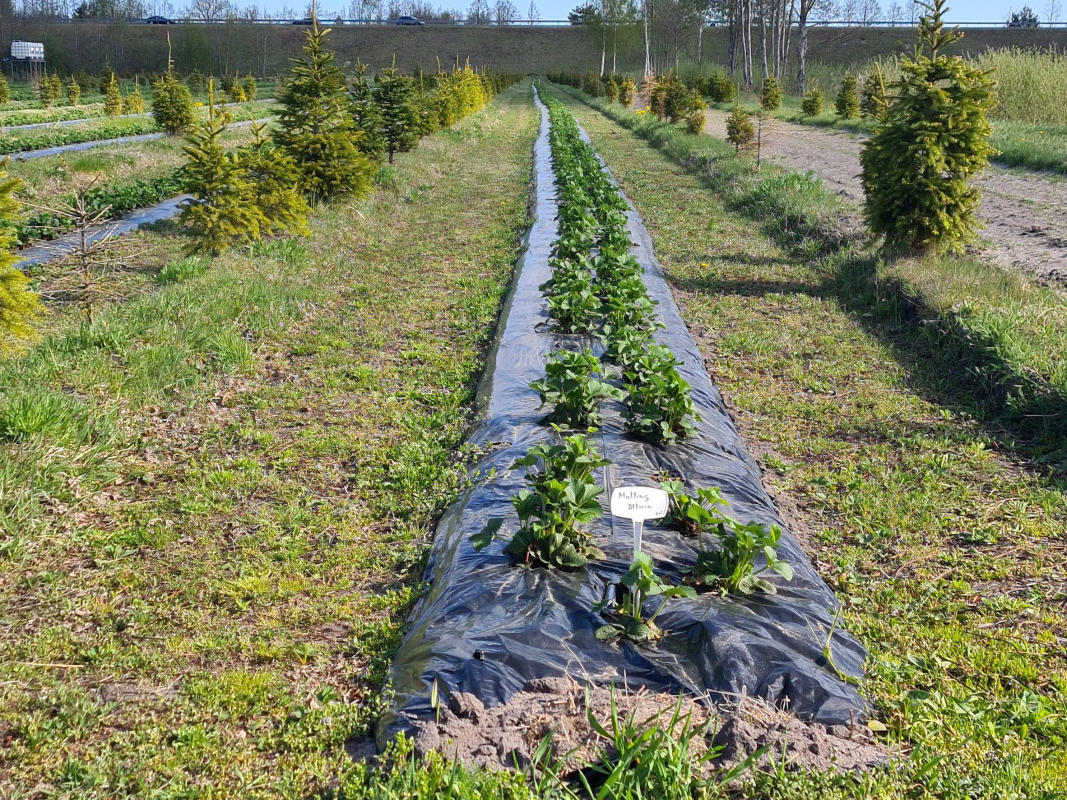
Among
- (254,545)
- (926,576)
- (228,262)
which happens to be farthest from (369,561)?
(228,262)

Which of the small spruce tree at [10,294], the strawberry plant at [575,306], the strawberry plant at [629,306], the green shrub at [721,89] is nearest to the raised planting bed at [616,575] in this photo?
the strawberry plant at [629,306]

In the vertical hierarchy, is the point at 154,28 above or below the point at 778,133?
above

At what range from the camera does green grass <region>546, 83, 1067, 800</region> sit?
3070 millimetres

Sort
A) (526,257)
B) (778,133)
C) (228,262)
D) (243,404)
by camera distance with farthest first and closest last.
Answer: (778,133) → (526,257) → (228,262) → (243,404)

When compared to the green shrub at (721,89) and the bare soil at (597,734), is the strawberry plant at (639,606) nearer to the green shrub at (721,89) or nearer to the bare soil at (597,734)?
the bare soil at (597,734)

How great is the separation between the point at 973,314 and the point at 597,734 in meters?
5.96

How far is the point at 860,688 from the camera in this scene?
3.32 metres

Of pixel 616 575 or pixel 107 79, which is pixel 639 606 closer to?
pixel 616 575

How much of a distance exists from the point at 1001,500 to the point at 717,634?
8.72ft

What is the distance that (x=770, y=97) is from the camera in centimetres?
3406

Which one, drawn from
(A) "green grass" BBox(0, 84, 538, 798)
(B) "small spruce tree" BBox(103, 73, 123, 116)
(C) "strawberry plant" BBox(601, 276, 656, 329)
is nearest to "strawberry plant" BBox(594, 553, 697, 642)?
(A) "green grass" BBox(0, 84, 538, 798)

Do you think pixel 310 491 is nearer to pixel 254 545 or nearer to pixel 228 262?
pixel 254 545

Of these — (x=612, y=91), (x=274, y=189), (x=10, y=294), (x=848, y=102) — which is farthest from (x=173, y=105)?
(x=612, y=91)

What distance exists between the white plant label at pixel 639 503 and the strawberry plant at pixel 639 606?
0.18 m
